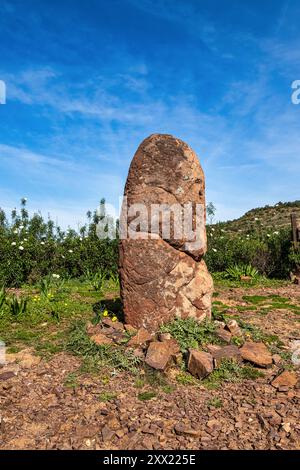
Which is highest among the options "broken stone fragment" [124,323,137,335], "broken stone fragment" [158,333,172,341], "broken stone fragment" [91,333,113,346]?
"broken stone fragment" [124,323,137,335]

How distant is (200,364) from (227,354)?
0.55 meters

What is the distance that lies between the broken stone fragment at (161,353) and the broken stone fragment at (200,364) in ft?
0.89

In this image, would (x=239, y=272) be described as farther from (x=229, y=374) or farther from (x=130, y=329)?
(x=229, y=374)

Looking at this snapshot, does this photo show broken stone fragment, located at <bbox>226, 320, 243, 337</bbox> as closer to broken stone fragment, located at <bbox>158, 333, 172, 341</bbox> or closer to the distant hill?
broken stone fragment, located at <bbox>158, 333, 172, 341</bbox>

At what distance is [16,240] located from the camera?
37.2 feet

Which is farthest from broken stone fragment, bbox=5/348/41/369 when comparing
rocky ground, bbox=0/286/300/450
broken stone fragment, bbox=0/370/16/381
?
broken stone fragment, bbox=0/370/16/381

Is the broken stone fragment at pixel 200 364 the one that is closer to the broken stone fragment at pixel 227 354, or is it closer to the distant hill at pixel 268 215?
the broken stone fragment at pixel 227 354

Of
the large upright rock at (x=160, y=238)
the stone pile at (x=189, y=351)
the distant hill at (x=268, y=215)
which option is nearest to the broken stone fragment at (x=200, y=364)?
the stone pile at (x=189, y=351)

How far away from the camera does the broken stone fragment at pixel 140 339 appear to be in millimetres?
5215

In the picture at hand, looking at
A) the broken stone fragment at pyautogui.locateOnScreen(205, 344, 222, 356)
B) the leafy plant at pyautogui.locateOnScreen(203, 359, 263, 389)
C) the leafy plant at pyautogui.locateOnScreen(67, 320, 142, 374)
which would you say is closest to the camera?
the leafy plant at pyautogui.locateOnScreen(203, 359, 263, 389)

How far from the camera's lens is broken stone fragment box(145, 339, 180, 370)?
4653 mm

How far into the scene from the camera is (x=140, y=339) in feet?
17.3

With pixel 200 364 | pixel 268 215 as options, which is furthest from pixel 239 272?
pixel 268 215

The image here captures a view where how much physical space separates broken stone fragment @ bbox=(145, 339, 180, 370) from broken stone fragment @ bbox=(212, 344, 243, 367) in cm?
50
